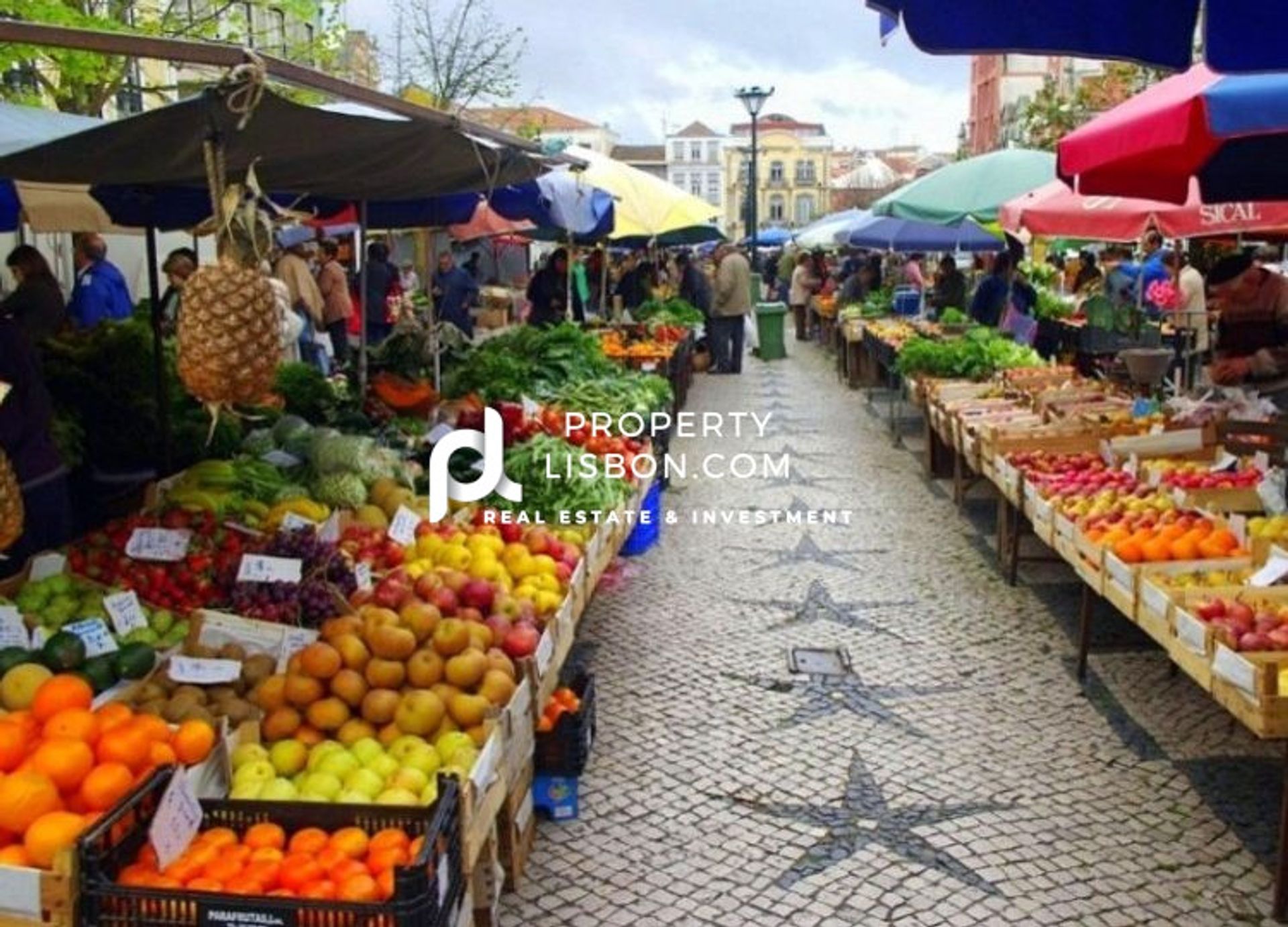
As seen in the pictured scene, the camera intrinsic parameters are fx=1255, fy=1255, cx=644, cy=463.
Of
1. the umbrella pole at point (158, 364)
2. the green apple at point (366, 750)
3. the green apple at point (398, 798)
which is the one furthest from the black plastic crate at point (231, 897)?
the umbrella pole at point (158, 364)

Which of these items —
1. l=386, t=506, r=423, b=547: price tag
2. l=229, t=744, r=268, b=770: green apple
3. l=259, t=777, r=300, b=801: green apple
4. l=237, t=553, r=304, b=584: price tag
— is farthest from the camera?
l=386, t=506, r=423, b=547: price tag

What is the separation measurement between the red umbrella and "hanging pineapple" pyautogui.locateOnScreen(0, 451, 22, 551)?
8.33 m

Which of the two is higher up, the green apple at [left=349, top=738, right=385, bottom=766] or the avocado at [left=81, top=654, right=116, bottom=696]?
the avocado at [left=81, top=654, right=116, bottom=696]

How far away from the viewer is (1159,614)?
4.78 meters

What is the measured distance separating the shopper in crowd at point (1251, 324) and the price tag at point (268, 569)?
6618 millimetres

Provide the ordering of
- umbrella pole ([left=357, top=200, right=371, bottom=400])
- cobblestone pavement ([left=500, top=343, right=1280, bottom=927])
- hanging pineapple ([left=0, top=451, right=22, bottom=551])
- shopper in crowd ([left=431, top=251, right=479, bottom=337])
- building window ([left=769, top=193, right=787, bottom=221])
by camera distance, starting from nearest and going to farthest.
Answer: hanging pineapple ([left=0, top=451, right=22, bottom=551]), cobblestone pavement ([left=500, top=343, right=1280, bottom=927]), umbrella pole ([left=357, top=200, right=371, bottom=400]), shopper in crowd ([left=431, top=251, right=479, bottom=337]), building window ([left=769, top=193, right=787, bottom=221])

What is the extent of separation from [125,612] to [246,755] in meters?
1.02

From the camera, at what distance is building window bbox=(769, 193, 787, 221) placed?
101125 mm

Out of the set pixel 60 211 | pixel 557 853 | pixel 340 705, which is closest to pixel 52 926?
pixel 340 705

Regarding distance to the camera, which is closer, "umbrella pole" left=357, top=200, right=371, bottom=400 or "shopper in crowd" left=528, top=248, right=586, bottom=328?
"umbrella pole" left=357, top=200, right=371, bottom=400

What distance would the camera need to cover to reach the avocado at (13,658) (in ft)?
12.1

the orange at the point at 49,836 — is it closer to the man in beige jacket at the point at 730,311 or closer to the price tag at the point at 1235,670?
the price tag at the point at 1235,670

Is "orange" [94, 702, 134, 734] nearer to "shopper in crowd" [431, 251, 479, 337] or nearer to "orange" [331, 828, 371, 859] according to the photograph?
"orange" [331, 828, 371, 859]

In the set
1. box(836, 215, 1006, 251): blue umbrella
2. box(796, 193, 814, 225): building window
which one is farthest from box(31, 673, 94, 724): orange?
box(796, 193, 814, 225): building window
